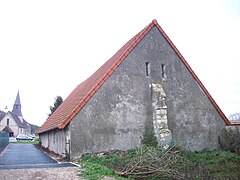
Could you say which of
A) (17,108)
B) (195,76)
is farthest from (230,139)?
(17,108)

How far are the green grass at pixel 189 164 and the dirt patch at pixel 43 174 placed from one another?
0.48 metres

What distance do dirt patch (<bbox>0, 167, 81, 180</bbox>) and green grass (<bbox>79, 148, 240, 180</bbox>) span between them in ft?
1.57

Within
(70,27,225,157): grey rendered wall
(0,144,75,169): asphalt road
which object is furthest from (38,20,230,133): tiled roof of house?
(0,144,75,169): asphalt road

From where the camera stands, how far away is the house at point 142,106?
15477 mm

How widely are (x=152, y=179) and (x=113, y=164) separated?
8.22 ft

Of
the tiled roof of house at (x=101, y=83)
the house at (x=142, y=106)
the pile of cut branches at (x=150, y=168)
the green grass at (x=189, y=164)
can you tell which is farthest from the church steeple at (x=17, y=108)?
the pile of cut branches at (x=150, y=168)

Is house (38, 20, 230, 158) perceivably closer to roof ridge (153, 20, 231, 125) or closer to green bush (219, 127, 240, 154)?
roof ridge (153, 20, 231, 125)

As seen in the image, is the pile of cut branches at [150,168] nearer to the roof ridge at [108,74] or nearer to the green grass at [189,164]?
the green grass at [189,164]

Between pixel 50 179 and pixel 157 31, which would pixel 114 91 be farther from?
pixel 50 179

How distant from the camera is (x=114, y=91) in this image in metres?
16.7

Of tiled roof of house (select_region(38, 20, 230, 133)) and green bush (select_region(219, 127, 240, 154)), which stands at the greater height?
tiled roof of house (select_region(38, 20, 230, 133))

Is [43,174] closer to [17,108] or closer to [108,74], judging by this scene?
[108,74]

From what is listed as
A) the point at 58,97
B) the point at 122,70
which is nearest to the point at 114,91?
the point at 122,70

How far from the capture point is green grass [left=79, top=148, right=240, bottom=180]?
11400 millimetres
